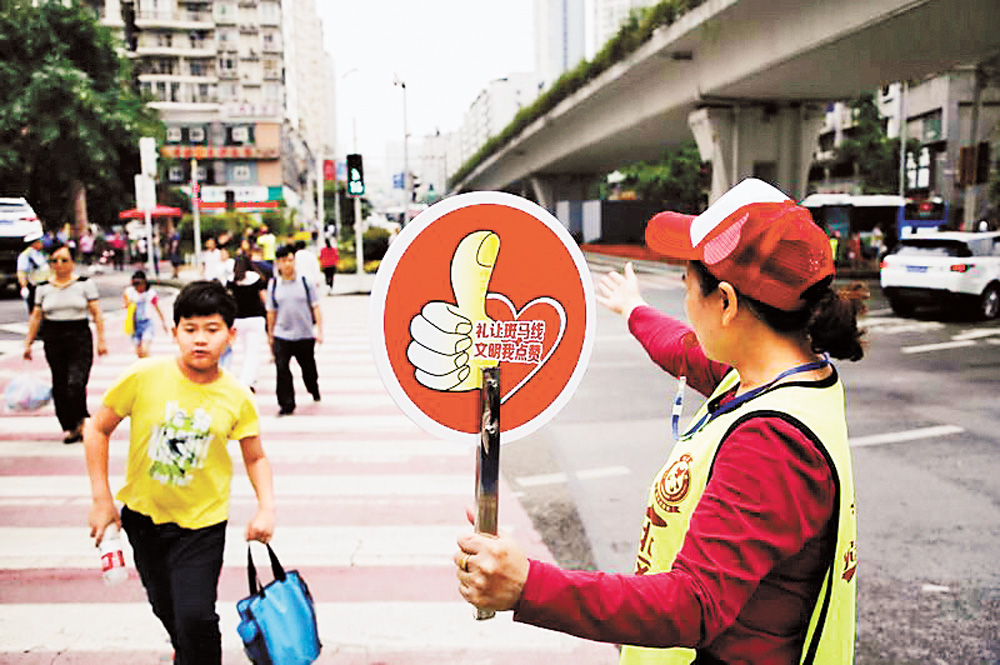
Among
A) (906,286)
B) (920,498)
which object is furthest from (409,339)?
(906,286)

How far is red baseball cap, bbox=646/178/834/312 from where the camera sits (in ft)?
4.89

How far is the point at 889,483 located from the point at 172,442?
5.16m

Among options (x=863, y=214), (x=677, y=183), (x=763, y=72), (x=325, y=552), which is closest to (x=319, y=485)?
(x=325, y=552)

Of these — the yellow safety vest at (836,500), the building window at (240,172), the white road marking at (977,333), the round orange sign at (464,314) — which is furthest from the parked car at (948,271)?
the building window at (240,172)

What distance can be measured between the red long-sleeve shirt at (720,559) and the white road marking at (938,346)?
12.6m

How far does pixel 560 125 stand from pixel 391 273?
33831mm

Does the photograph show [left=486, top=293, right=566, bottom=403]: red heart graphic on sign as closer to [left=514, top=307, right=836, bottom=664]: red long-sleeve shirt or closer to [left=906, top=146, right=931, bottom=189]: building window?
[left=514, top=307, right=836, bottom=664]: red long-sleeve shirt

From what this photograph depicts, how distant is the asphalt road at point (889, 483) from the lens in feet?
14.0

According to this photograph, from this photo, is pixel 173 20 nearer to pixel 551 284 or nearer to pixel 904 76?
pixel 904 76

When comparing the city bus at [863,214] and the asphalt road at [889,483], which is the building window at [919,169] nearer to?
the city bus at [863,214]

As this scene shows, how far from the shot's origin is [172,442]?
3.15m

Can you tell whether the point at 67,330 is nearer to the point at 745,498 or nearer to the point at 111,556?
the point at 111,556

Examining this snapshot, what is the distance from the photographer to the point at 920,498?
6062mm

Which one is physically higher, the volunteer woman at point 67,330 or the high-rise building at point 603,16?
the high-rise building at point 603,16
